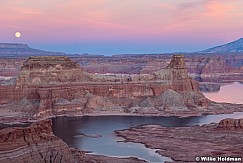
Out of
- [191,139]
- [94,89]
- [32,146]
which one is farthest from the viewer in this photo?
[94,89]

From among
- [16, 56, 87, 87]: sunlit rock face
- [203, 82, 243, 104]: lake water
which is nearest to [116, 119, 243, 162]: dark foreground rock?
[16, 56, 87, 87]: sunlit rock face

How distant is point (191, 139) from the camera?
47594 mm

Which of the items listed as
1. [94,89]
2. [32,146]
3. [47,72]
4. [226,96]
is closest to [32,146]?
[32,146]

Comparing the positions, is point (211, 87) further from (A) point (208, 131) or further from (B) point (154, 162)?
(B) point (154, 162)

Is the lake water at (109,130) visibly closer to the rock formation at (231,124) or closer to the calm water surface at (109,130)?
the calm water surface at (109,130)

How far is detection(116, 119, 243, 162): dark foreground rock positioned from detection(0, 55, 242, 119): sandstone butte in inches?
563

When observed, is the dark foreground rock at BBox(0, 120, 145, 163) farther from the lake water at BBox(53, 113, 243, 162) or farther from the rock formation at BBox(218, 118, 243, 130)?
the rock formation at BBox(218, 118, 243, 130)

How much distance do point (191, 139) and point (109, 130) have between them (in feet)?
34.4

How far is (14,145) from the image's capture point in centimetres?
2773

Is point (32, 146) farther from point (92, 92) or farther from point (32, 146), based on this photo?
point (92, 92)

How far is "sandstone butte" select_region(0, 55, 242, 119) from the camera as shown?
6850 cm

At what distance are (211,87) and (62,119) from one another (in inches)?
2369

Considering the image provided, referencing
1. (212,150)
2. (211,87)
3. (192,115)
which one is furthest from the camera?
(211,87)

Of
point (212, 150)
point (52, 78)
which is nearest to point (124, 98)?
point (52, 78)
